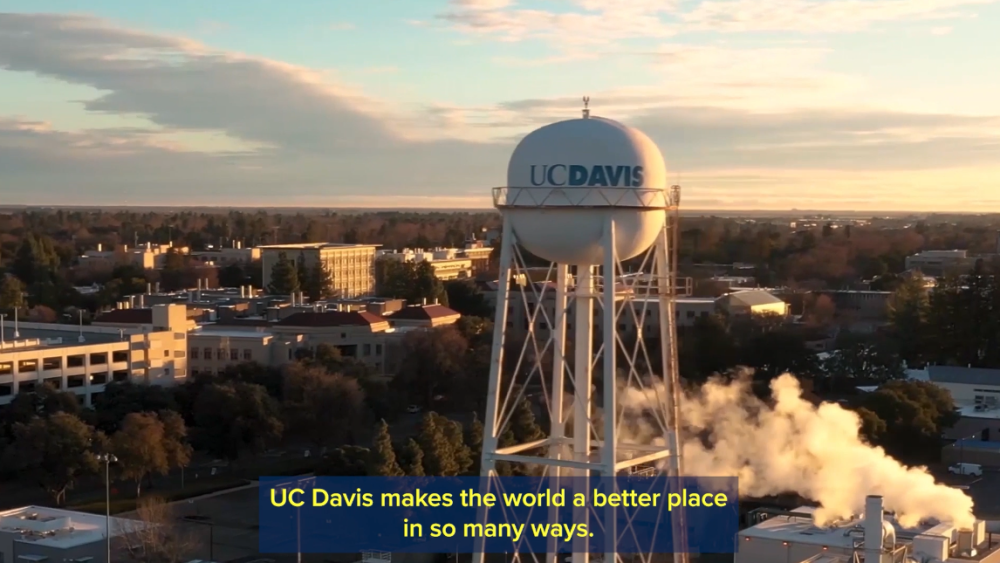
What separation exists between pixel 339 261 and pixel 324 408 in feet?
207

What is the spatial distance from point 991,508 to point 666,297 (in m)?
25.6

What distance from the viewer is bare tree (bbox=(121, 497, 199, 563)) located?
102 feet

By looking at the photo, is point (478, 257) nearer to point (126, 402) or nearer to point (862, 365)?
point (862, 365)

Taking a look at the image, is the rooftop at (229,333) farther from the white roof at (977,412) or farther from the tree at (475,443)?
the white roof at (977,412)

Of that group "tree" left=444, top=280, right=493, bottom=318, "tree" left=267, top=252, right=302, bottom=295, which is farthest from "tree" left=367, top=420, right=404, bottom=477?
"tree" left=267, top=252, right=302, bottom=295

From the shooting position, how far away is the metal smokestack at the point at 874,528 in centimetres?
2494

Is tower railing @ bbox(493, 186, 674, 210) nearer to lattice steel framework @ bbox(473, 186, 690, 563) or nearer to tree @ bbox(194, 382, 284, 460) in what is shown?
lattice steel framework @ bbox(473, 186, 690, 563)

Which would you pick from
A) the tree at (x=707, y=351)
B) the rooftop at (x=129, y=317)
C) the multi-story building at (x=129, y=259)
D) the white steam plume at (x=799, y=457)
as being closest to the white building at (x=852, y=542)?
the white steam plume at (x=799, y=457)

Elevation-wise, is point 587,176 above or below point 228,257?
above

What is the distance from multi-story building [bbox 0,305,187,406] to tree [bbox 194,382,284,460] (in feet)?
25.4

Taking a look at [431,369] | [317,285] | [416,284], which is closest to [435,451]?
[431,369]

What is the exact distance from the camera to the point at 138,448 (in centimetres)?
4119

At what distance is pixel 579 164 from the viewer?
20.5 metres

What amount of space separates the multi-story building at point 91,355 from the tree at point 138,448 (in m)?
10.1
